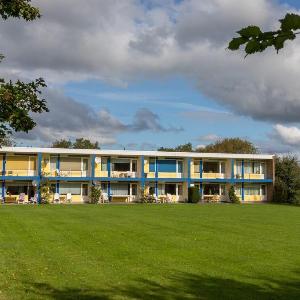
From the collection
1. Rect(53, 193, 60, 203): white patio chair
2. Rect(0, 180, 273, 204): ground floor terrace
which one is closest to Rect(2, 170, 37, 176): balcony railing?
Rect(0, 180, 273, 204): ground floor terrace

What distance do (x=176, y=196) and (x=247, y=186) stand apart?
836 centimetres

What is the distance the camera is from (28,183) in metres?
48.3

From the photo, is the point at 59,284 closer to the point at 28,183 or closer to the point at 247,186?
the point at 28,183

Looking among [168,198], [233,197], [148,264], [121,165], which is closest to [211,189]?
[233,197]

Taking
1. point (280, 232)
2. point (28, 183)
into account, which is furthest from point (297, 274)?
point (28, 183)

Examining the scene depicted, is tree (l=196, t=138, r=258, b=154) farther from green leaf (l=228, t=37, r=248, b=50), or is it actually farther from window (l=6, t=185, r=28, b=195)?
green leaf (l=228, t=37, r=248, b=50)

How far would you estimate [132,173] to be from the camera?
5078cm

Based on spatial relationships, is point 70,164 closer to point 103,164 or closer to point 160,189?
point 103,164

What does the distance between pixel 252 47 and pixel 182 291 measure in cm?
701

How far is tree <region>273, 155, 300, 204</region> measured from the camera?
171 feet

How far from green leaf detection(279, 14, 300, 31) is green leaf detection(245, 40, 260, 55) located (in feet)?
0.58

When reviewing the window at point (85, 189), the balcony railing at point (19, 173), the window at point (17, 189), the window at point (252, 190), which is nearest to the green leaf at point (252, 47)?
the balcony railing at point (19, 173)

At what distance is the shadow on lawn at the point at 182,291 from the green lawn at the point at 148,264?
2 centimetres

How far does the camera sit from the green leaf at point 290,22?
2.57m
